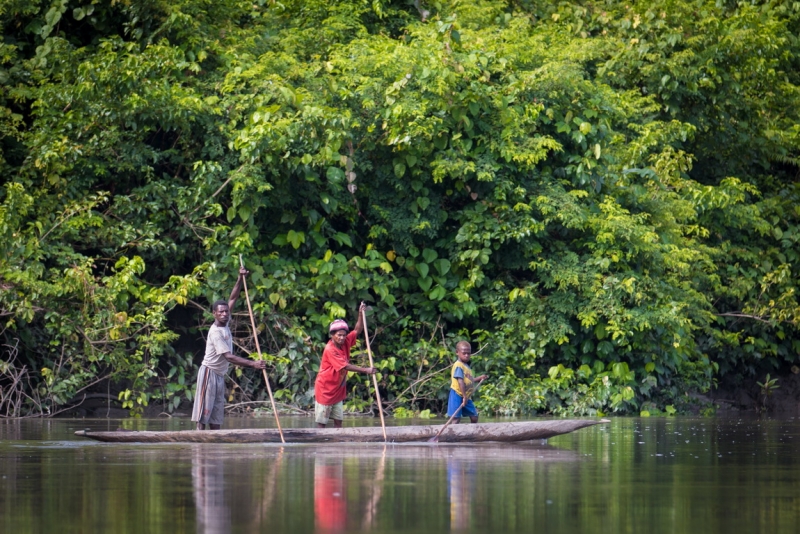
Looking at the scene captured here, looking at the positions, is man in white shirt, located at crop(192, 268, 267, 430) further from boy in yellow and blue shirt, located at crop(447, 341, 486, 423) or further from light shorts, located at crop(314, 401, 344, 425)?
boy in yellow and blue shirt, located at crop(447, 341, 486, 423)

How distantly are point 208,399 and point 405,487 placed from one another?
582 centimetres

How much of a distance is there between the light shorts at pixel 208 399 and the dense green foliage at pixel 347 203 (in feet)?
13.9

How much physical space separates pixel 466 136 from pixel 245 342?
16.6 feet

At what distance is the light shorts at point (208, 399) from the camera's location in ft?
44.6

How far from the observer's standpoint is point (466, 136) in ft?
65.3

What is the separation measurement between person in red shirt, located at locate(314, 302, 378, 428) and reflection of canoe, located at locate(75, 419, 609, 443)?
4.03 ft

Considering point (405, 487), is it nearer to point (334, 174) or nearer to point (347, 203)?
point (334, 174)

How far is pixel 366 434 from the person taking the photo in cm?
1245

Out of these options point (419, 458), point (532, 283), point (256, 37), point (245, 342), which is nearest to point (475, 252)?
Result: point (532, 283)

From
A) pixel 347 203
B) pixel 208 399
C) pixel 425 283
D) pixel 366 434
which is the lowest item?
pixel 366 434

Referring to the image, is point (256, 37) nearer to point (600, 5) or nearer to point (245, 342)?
point (245, 342)

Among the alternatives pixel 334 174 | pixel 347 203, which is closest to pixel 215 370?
pixel 334 174

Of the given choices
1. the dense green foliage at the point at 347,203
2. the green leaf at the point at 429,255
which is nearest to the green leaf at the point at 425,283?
the dense green foliage at the point at 347,203

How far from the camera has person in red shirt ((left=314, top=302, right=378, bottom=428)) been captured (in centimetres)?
Answer: 1360
